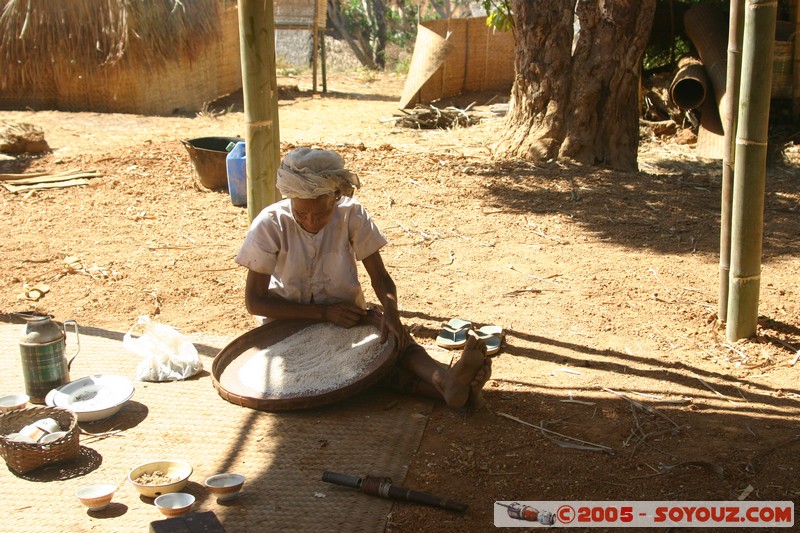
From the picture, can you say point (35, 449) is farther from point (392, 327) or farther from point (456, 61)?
point (456, 61)

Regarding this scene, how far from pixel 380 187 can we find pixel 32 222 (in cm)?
258

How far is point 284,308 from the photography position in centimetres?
336

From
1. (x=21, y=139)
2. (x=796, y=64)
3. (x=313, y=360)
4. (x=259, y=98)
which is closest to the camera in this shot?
(x=313, y=360)

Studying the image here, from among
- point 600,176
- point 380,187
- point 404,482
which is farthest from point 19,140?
point 404,482

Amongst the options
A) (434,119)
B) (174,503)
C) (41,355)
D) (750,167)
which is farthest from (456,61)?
(174,503)

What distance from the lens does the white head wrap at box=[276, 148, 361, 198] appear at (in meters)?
3.04

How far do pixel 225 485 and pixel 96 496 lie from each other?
0.37 metres

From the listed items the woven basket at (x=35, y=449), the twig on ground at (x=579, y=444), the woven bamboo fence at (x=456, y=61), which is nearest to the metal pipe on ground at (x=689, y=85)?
the woven bamboo fence at (x=456, y=61)

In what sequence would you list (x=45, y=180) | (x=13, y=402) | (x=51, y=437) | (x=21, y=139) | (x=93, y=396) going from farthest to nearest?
(x=21, y=139) → (x=45, y=180) → (x=93, y=396) → (x=13, y=402) → (x=51, y=437)

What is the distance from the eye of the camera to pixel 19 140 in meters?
7.74

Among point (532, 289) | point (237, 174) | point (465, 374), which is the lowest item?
point (532, 289)

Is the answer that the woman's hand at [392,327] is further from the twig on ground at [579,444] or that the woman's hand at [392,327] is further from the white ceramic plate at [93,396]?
the white ceramic plate at [93,396]

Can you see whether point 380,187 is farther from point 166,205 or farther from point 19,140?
point 19,140

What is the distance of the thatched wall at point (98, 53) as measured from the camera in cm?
946
